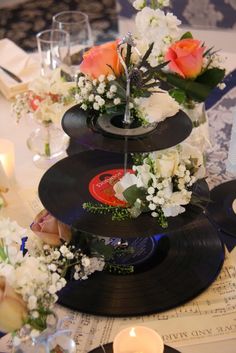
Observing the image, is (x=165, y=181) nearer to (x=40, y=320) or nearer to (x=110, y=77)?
(x=110, y=77)

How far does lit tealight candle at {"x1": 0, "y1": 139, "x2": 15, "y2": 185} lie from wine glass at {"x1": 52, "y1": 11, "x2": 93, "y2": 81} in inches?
16.1

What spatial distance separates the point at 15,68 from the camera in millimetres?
1851

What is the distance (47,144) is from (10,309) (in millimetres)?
804

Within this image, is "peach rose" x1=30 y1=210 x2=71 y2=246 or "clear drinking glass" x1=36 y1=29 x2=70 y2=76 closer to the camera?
"peach rose" x1=30 y1=210 x2=71 y2=246

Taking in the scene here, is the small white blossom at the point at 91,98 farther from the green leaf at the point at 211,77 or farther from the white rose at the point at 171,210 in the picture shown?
the green leaf at the point at 211,77

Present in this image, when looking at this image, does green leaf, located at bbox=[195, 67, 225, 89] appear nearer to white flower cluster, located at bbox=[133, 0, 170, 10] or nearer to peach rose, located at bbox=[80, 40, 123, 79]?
white flower cluster, located at bbox=[133, 0, 170, 10]

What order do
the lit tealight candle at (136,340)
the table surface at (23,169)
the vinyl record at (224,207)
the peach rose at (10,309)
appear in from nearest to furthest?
1. the peach rose at (10,309)
2. the lit tealight candle at (136,340)
3. the table surface at (23,169)
4. the vinyl record at (224,207)

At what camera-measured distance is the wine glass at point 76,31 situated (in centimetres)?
176

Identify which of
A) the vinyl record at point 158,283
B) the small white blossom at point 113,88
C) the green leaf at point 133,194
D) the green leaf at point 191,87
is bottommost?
the vinyl record at point 158,283

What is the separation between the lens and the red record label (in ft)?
3.62

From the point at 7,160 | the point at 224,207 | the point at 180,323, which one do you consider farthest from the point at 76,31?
the point at 180,323

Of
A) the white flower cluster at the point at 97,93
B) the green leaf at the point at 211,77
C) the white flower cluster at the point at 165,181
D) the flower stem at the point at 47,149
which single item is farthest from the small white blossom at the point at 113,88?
the flower stem at the point at 47,149

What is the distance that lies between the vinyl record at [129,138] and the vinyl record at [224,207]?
0.31 meters

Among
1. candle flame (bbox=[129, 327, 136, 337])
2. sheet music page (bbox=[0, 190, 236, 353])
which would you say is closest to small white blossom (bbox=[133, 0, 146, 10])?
sheet music page (bbox=[0, 190, 236, 353])
